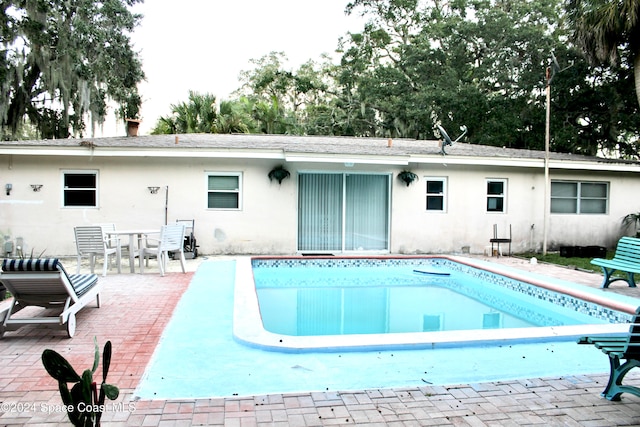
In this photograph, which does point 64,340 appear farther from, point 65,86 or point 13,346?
point 65,86

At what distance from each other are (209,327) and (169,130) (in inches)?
673

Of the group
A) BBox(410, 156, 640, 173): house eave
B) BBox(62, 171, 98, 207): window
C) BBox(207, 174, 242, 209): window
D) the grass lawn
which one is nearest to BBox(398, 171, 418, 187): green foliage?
Answer: BBox(410, 156, 640, 173): house eave

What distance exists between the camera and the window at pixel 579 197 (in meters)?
12.8

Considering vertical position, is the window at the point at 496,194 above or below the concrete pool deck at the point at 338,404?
above

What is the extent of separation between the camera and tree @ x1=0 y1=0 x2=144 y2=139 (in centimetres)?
1600

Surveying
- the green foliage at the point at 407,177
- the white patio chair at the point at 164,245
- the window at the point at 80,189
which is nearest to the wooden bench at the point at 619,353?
the white patio chair at the point at 164,245

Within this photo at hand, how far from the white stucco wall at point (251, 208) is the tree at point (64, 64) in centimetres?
774

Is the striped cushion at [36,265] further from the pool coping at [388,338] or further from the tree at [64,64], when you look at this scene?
the tree at [64,64]

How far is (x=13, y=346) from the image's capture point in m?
4.13

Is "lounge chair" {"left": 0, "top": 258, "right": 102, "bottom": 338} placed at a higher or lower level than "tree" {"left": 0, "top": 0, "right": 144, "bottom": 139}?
lower

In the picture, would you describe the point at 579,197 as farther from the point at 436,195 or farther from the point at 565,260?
the point at 436,195

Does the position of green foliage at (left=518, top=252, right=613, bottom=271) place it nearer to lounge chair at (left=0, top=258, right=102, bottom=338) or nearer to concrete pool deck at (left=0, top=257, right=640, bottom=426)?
concrete pool deck at (left=0, top=257, right=640, bottom=426)

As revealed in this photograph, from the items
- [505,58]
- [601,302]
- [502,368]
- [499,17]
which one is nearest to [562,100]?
[505,58]

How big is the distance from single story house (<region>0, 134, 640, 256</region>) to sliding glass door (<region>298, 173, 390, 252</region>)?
0.09ft
